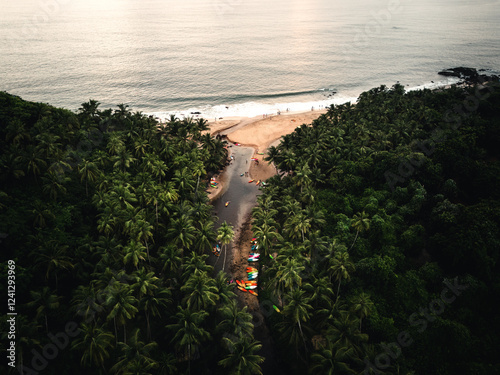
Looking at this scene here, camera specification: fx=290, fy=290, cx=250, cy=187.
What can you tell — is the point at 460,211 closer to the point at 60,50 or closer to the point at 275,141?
the point at 275,141

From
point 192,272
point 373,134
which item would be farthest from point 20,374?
point 373,134

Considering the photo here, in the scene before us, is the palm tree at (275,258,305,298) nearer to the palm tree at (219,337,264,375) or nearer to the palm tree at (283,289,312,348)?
the palm tree at (283,289,312,348)

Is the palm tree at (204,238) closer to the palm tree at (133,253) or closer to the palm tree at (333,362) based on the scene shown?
the palm tree at (133,253)

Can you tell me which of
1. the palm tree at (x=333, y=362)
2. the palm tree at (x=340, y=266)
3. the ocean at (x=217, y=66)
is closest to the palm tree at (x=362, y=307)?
the palm tree at (x=340, y=266)

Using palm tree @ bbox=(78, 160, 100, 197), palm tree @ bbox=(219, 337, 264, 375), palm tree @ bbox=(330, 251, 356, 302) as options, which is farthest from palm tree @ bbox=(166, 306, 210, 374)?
palm tree @ bbox=(78, 160, 100, 197)

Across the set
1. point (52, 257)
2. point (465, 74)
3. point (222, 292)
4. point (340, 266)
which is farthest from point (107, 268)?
point (465, 74)
